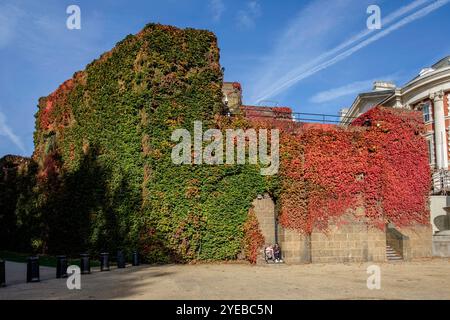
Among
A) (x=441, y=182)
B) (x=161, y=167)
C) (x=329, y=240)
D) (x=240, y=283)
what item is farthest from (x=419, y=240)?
(x=161, y=167)

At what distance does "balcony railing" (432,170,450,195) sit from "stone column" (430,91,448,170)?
7476 millimetres

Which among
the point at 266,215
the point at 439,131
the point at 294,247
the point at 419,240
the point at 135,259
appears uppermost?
the point at 439,131

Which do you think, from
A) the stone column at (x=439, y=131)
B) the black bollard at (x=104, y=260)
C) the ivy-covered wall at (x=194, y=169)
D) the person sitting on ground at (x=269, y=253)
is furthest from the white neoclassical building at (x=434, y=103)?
the black bollard at (x=104, y=260)

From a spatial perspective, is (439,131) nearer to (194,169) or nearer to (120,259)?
(194,169)

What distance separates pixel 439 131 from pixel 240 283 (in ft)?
106

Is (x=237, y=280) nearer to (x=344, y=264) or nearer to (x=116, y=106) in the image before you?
(x=344, y=264)

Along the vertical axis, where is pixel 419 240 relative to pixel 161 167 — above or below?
below

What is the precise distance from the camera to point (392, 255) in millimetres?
22375

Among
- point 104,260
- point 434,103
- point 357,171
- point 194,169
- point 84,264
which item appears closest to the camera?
point 84,264

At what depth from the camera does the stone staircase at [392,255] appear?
22.1 meters

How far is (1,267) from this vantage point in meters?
13.1

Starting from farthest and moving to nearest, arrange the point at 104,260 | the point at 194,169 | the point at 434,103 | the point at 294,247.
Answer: the point at 434,103
the point at 294,247
the point at 194,169
the point at 104,260

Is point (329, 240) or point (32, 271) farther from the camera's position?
point (329, 240)
